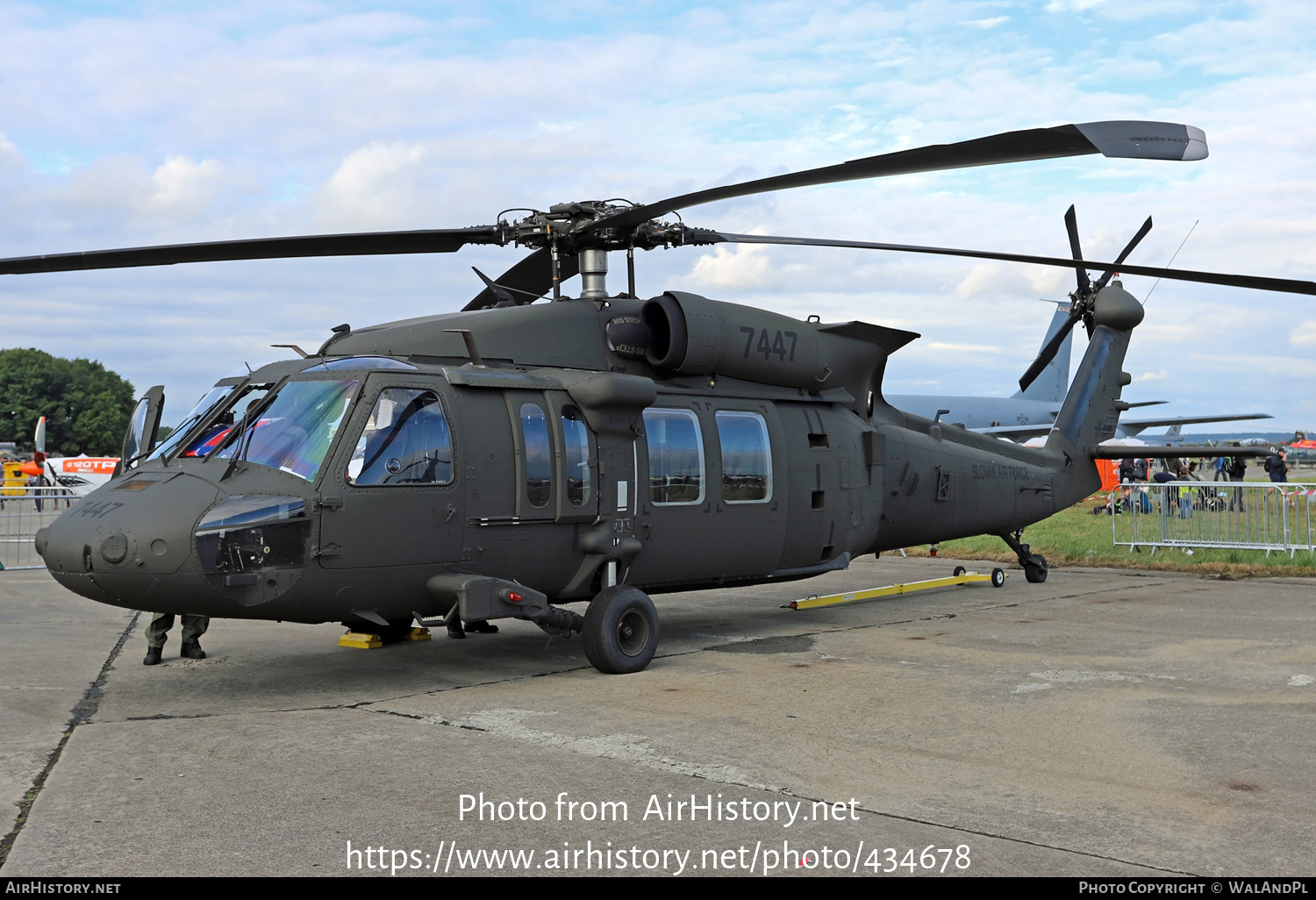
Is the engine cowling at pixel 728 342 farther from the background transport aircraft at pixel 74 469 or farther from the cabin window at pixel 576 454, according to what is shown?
the background transport aircraft at pixel 74 469

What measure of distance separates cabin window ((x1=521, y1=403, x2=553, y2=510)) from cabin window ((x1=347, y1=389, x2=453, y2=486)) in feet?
2.18

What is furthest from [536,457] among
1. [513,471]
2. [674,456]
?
[674,456]

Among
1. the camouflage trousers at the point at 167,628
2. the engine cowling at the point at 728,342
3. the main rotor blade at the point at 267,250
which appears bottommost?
the camouflage trousers at the point at 167,628

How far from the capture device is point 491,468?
7.79 metres

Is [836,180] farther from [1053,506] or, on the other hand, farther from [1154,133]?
[1053,506]

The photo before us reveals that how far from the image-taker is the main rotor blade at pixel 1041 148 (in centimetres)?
609

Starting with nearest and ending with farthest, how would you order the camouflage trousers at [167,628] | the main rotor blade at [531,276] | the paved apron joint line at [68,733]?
1. the paved apron joint line at [68,733]
2. the camouflage trousers at [167,628]
3. the main rotor blade at [531,276]

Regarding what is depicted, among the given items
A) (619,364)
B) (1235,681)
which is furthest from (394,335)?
(1235,681)

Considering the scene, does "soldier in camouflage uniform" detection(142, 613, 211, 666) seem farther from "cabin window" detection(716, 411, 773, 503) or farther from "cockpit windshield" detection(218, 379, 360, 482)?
"cabin window" detection(716, 411, 773, 503)

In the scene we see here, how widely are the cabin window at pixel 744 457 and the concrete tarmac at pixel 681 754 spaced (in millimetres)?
1372

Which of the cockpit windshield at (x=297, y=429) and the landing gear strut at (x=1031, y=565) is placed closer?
the cockpit windshield at (x=297, y=429)

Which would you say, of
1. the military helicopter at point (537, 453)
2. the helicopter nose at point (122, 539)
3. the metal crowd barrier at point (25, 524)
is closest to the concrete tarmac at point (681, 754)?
the military helicopter at point (537, 453)

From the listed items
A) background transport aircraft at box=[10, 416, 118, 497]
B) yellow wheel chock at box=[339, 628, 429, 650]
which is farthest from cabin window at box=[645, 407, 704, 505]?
background transport aircraft at box=[10, 416, 118, 497]
